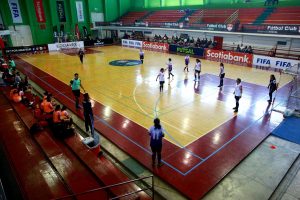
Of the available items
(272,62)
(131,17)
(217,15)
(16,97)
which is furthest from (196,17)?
(16,97)

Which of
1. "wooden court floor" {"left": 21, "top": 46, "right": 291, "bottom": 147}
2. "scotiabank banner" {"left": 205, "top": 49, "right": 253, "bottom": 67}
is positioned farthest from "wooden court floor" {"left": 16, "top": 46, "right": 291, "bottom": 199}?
"scotiabank banner" {"left": 205, "top": 49, "right": 253, "bottom": 67}

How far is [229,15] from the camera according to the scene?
91.4 ft

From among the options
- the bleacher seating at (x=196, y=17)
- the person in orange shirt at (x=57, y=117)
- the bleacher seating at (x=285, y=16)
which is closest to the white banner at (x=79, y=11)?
the bleacher seating at (x=196, y=17)

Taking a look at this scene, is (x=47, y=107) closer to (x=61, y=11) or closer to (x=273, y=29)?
(x=273, y=29)

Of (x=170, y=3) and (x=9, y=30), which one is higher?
(x=170, y=3)

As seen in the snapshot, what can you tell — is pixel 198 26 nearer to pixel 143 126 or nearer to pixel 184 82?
pixel 184 82

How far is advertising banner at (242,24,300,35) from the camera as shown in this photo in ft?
64.3

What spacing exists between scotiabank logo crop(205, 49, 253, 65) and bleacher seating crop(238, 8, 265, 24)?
5.57 m

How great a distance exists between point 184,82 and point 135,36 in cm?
2389

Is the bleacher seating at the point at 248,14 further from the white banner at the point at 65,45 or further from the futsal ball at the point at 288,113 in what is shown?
the white banner at the point at 65,45

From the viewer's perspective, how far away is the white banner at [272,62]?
731 inches

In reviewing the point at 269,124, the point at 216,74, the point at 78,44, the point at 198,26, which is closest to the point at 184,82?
the point at 216,74

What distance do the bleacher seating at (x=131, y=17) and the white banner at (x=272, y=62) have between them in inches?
934

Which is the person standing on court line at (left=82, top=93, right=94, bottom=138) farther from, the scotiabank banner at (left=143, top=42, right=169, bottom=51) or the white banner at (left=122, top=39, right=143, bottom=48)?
the white banner at (left=122, top=39, right=143, bottom=48)
